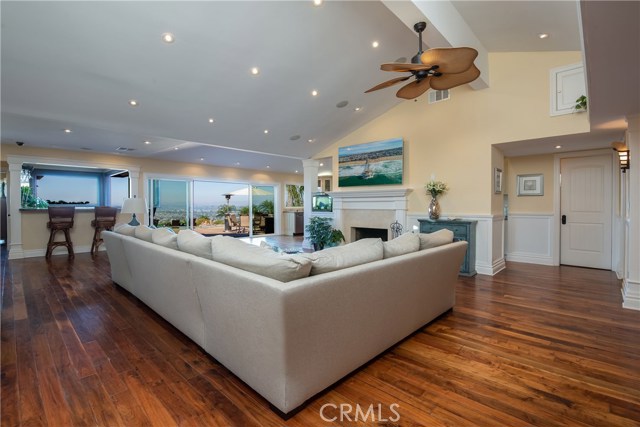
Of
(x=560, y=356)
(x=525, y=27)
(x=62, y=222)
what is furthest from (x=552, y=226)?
(x=62, y=222)

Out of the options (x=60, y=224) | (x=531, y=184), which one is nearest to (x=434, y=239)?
(x=531, y=184)

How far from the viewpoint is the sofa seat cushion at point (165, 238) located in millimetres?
2688

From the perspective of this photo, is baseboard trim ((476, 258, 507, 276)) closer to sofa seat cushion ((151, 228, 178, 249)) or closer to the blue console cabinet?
the blue console cabinet

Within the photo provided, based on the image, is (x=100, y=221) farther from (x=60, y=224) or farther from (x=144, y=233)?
(x=144, y=233)

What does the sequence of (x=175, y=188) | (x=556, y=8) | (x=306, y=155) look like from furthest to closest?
1. (x=175, y=188)
2. (x=306, y=155)
3. (x=556, y=8)

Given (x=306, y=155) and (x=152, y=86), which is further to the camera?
(x=306, y=155)

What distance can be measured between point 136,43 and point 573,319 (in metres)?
5.37

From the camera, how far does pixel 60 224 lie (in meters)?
6.33

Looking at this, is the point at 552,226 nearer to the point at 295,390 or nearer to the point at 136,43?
the point at 295,390

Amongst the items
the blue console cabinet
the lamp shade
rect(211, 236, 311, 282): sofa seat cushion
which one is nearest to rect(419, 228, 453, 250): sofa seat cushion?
rect(211, 236, 311, 282): sofa seat cushion

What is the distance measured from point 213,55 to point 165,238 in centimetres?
235

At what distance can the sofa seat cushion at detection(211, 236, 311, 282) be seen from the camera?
1.58m

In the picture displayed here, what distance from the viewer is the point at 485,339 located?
2.49 meters

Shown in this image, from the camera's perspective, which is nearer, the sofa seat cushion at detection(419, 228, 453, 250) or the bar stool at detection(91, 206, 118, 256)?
the sofa seat cushion at detection(419, 228, 453, 250)
